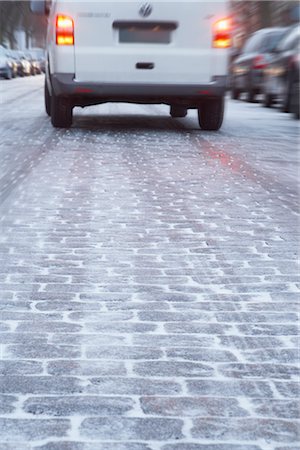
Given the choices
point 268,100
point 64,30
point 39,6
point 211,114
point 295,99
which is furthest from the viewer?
point 268,100

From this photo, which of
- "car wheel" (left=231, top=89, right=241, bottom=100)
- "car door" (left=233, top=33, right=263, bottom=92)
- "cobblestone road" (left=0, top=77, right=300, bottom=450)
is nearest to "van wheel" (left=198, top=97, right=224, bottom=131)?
"cobblestone road" (left=0, top=77, right=300, bottom=450)

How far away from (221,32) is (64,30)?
1845mm

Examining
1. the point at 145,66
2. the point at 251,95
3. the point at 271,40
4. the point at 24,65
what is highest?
the point at 145,66

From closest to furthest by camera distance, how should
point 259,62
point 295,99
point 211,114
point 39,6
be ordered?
point 211,114, point 39,6, point 295,99, point 259,62

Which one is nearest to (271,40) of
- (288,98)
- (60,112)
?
(288,98)

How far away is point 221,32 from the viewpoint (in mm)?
12820

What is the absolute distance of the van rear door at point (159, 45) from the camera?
12.7 metres

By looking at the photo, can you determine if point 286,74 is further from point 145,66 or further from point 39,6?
point 145,66

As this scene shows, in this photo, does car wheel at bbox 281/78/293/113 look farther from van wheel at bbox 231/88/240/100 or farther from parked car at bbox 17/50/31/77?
parked car at bbox 17/50/31/77

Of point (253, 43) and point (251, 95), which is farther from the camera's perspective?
point (253, 43)

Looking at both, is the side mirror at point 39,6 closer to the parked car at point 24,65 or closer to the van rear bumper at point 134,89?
the van rear bumper at point 134,89

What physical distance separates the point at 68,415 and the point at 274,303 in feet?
5.62

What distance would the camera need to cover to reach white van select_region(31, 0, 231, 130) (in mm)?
12586

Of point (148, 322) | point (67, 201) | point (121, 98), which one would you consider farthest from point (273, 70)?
point (148, 322)
